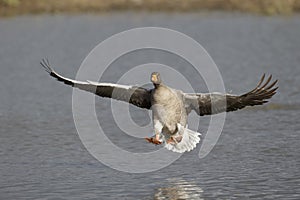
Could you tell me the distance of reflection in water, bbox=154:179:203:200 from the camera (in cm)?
1101

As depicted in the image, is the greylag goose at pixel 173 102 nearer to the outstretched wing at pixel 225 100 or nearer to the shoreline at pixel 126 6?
the outstretched wing at pixel 225 100

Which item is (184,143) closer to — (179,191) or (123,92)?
(123,92)

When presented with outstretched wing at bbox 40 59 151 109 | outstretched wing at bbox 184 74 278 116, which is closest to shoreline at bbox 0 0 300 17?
outstretched wing at bbox 40 59 151 109

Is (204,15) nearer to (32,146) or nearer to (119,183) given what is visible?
(32,146)

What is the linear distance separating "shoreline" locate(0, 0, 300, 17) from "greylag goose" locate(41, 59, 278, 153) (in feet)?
94.2

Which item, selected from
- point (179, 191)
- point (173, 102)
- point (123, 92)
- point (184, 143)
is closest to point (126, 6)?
point (123, 92)

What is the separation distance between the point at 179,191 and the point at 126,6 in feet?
104

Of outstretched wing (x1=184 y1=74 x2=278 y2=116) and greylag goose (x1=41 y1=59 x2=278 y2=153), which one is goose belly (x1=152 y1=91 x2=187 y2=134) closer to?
greylag goose (x1=41 y1=59 x2=278 y2=153)

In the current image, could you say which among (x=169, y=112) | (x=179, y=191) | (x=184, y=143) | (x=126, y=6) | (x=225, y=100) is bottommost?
(x=179, y=191)

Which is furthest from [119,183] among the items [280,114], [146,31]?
[146,31]

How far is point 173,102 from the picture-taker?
40.5ft

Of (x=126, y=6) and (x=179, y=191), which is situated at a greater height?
(x=126, y=6)

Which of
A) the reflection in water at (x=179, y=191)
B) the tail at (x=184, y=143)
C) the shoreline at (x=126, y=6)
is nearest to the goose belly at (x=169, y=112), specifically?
the tail at (x=184, y=143)

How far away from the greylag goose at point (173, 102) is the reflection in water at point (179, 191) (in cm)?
86
